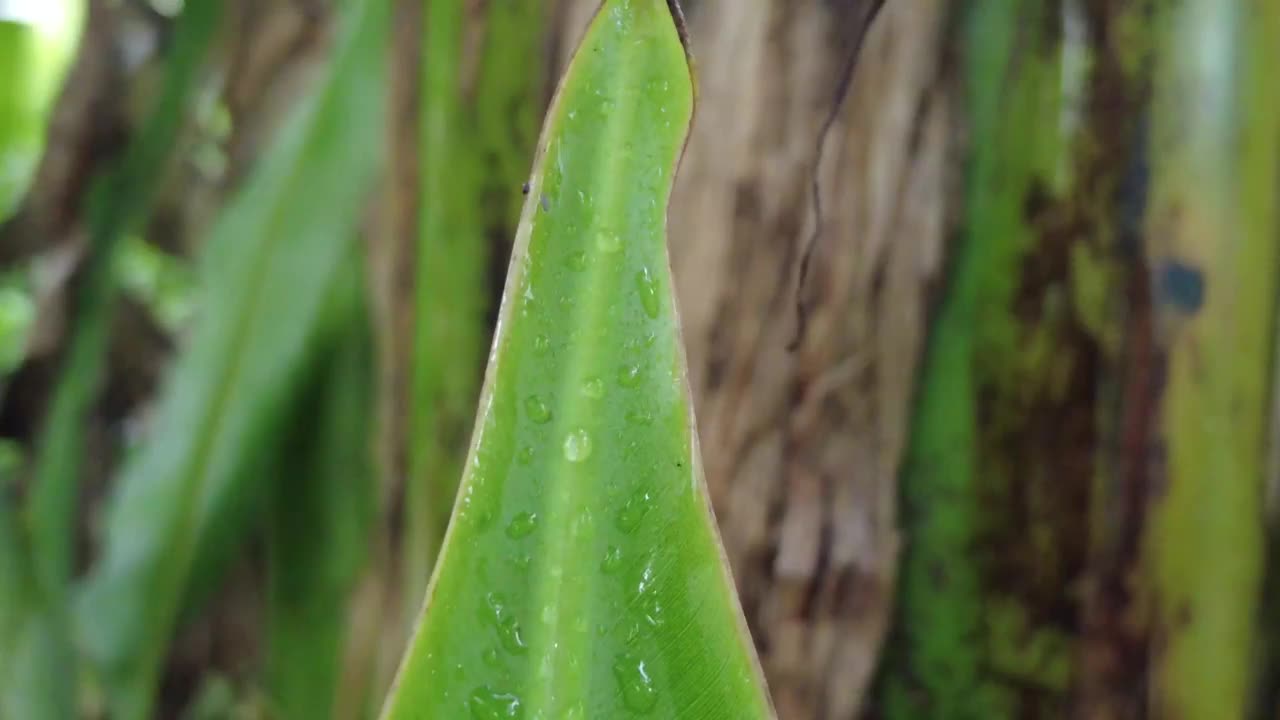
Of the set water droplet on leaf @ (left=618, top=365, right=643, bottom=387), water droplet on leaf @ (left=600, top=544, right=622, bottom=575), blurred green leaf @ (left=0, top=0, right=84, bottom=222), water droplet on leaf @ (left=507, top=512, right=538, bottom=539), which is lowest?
water droplet on leaf @ (left=600, top=544, right=622, bottom=575)

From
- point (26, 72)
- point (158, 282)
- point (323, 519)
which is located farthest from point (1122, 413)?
point (26, 72)

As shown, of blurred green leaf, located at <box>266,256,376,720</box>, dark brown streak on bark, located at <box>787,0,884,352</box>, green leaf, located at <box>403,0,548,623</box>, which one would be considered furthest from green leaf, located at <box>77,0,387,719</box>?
dark brown streak on bark, located at <box>787,0,884,352</box>

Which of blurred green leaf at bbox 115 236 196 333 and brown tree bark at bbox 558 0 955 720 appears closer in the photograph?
brown tree bark at bbox 558 0 955 720

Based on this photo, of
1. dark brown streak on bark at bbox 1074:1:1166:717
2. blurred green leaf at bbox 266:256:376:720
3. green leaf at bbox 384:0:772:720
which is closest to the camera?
green leaf at bbox 384:0:772:720

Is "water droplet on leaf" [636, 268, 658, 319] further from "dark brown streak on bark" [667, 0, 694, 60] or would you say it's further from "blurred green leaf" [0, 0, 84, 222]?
"blurred green leaf" [0, 0, 84, 222]

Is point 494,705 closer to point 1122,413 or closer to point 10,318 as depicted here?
point 1122,413

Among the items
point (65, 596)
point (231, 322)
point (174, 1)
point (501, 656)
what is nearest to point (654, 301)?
point (501, 656)

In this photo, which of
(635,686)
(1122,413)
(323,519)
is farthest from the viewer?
(323,519)
